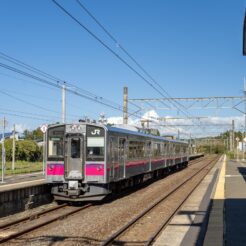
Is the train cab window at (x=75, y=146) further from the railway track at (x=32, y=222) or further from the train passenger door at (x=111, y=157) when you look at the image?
the railway track at (x=32, y=222)

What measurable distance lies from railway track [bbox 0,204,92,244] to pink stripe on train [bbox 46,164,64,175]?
44.2 inches

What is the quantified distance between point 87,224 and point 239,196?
7081 millimetres

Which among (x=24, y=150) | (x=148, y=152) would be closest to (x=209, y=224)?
(x=148, y=152)

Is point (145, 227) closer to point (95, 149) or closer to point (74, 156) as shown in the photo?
point (95, 149)

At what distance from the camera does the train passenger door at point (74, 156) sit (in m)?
16.0

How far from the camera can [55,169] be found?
1609 cm

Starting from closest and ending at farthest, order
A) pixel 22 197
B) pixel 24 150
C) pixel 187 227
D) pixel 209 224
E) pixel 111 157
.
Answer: pixel 209 224, pixel 187 227, pixel 22 197, pixel 111 157, pixel 24 150

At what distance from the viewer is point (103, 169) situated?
1592 centimetres

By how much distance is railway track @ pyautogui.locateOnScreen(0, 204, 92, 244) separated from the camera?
416 inches

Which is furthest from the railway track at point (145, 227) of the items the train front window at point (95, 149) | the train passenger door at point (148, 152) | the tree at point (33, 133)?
the tree at point (33, 133)

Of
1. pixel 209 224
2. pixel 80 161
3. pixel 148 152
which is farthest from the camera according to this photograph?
pixel 148 152

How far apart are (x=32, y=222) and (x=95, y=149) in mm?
4346

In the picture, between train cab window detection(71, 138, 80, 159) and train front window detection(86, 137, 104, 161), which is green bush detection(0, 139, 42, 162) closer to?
train cab window detection(71, 138, 80, 159)

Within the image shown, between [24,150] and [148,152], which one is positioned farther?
[24,150]
